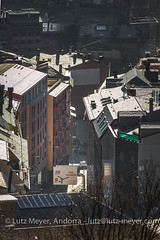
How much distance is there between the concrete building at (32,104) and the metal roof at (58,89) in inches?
150

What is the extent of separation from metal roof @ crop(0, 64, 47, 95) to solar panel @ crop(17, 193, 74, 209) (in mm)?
44792

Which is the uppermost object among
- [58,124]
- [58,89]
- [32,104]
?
[32,104]

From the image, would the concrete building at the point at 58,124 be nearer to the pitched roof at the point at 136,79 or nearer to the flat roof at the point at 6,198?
the pitched roof at the point at 136,79

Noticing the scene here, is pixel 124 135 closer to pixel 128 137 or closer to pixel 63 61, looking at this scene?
pixel 128 137

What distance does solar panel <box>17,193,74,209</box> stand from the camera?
90750mm

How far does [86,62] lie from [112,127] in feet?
207

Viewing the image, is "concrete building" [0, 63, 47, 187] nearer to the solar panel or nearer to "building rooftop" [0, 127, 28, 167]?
"building rooftop" [0, 127, 28, 167]

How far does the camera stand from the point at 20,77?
14475 centimetres

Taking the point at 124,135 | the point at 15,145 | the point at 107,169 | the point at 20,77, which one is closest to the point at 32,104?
the point at 20,77

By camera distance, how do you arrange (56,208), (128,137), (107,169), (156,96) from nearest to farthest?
(56,208) < (128,137) < (107,169) < (156,96)

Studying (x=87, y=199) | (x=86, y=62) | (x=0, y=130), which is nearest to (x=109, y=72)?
(x=86, y=62)

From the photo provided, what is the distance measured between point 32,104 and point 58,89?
1867 centimetres

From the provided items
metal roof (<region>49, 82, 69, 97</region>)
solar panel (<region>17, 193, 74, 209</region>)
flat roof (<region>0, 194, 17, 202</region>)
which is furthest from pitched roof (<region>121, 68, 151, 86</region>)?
flat roof (<region>0, 194, 17, 202</region>)

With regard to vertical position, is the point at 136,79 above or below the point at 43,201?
below
